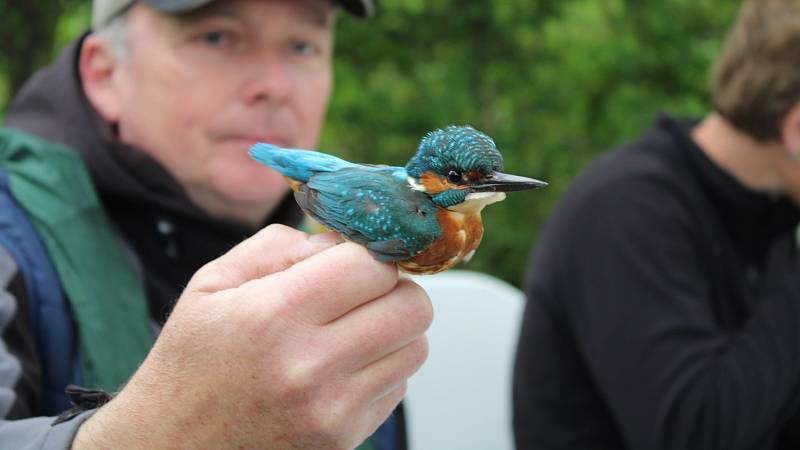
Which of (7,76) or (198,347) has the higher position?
(198,347)

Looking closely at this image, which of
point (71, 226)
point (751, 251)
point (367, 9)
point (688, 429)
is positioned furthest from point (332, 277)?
point (751, 251)

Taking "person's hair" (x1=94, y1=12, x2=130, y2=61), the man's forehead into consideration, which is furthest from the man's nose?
"person's hair" (x1=94, y1=12, x2=130, y2=61)

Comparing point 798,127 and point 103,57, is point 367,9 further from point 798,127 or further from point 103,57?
point 798,127

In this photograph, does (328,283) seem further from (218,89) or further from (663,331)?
(663,331)

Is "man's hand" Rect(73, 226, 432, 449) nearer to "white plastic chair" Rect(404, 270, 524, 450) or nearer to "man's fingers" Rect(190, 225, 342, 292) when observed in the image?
"man's fingers" Rect(190, 225, 342, 292)

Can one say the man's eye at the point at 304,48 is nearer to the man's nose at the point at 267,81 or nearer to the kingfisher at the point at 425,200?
the man's nose at the point at 267,81

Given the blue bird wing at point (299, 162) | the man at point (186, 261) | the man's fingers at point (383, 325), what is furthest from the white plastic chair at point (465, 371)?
the man's fingers at point (383, 325)
